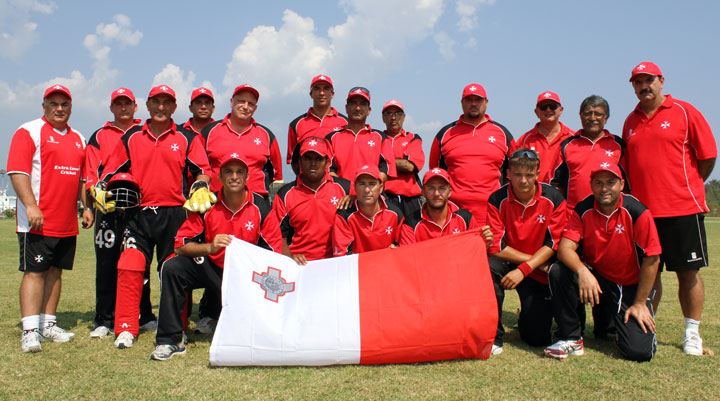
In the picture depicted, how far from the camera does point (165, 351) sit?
189 inches

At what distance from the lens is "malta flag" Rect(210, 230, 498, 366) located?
14.6 feet

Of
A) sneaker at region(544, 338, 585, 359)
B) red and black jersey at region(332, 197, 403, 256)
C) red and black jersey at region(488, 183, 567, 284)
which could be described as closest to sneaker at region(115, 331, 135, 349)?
red and black jersey at region(332, 197, 403, 256)

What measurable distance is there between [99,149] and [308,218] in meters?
2.80

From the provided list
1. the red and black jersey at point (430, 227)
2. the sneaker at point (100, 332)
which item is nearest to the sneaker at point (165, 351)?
the sneaker at point (100, 332)

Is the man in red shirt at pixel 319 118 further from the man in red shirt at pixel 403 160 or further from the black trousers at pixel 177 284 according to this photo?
the black trousers at pixel 177 284

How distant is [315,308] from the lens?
4.62 meters

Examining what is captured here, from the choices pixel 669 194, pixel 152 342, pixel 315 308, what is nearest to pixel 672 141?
pixel 669 194

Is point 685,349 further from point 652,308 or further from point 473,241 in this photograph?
point 473,241

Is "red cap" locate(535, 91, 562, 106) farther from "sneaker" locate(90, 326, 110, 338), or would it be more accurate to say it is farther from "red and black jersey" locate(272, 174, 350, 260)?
"sneaker" locate(90, 326, 110, 338)

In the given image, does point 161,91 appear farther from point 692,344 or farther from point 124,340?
point 692,344

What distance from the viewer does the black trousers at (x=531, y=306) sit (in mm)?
5254

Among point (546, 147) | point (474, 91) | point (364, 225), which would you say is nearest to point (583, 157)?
point (546, 147)

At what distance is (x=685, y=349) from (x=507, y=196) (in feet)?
7.54

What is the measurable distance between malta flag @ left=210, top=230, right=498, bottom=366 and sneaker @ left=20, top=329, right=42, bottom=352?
6.73 feet
